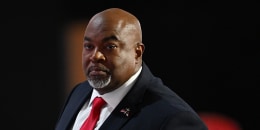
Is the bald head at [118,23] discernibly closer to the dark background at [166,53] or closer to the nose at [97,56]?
the nose at [97,56]

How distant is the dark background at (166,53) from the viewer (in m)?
3.15

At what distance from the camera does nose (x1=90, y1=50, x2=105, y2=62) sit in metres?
1.68

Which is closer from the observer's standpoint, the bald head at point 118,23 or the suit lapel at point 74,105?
the bald head at point 118,23

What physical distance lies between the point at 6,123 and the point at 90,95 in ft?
6.50

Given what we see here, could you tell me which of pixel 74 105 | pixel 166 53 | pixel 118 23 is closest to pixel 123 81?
pixel 118 23

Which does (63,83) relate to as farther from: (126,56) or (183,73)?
(126,56)

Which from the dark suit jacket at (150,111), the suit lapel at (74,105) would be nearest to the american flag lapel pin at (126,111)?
the dark suit jacket at (150,111)

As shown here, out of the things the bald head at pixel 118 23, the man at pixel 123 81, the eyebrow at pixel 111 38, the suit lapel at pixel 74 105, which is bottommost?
the suit lapel at pixel 74 105

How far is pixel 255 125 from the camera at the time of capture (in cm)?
315

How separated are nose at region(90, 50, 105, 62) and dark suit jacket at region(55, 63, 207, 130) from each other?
154 millimetres

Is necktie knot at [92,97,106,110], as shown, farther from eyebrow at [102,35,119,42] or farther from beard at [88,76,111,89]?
eyebrow at [102,35,119,42]

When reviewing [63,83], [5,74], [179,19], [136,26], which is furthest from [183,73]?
[136,26]

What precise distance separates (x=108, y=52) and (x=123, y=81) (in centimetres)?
12

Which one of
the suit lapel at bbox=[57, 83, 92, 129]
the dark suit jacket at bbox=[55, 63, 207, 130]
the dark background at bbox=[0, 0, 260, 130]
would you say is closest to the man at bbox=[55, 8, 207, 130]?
the dark suit jacket at bbox=[55, 63, 207, 130]
